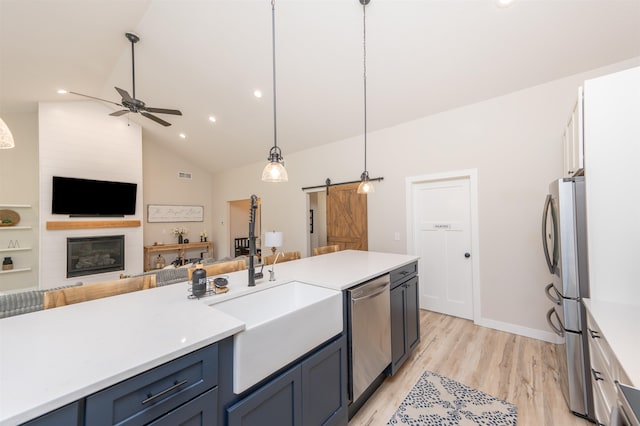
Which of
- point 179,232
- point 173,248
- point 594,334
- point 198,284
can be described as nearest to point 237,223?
point 179,232

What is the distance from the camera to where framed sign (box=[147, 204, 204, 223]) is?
673cm

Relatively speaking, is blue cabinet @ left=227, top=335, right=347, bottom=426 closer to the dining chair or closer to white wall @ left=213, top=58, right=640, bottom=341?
the dining chair

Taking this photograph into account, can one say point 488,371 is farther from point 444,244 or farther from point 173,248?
point 173,248

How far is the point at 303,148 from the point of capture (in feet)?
17.7

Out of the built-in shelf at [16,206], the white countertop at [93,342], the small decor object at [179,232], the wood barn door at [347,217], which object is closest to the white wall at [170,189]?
the small decor object at [179,232]

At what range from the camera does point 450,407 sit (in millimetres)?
1901

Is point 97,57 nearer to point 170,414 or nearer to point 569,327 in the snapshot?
point 170,414

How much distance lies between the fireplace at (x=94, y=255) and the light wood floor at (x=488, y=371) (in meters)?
6.03

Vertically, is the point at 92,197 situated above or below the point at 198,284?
above

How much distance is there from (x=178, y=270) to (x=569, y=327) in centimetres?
354

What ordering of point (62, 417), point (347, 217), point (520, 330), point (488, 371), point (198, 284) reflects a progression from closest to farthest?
point (62, 417) → point (198, 284) → point (488, 371) → point (520, 330) → point (347, 217)

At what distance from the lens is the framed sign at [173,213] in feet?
22.1

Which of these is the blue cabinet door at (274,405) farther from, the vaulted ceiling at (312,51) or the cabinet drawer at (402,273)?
the vaulted ceiling at (312,51)

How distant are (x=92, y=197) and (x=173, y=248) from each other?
2.17 meters
